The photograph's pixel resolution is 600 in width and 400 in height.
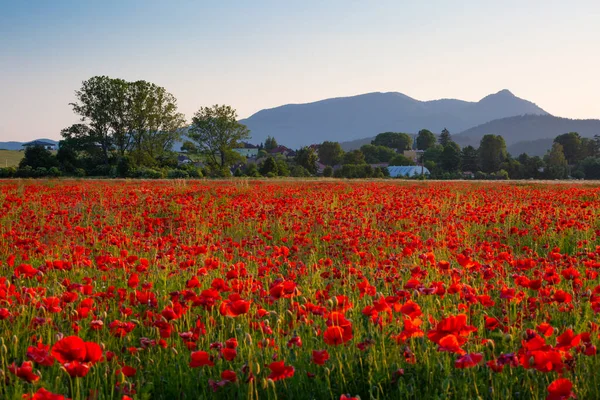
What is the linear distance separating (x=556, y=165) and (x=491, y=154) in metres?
11.6

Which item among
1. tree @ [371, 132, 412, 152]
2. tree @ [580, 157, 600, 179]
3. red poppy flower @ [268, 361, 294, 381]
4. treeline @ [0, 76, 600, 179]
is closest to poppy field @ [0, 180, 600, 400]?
red poppy flower @ [268, 361, 294, 381]

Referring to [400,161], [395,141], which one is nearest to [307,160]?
[400,161]

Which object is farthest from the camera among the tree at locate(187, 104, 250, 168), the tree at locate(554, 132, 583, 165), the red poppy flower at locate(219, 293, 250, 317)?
the tree at locate(554, 132, 583, 165)

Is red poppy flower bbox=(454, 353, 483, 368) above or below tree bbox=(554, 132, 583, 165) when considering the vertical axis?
below

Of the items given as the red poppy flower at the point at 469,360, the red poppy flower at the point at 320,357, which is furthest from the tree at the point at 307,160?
the red poppy flower at the point at 469,360

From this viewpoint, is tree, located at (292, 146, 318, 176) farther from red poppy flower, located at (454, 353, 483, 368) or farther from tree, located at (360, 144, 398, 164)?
red poppy flower, located at (454, 353, 483, 368)

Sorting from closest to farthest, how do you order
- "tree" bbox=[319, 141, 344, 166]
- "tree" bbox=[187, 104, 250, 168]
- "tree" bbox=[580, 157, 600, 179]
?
1. "tree" bbox=[187, 104, 250, 168]
2. "tree" bbox=[580, 157, 600, 179]
3. "tree" bbox=[319, 141, 344, 166]

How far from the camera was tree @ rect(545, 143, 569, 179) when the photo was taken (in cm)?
7865

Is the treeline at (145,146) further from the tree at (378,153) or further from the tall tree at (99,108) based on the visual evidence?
the tree at (378,153)

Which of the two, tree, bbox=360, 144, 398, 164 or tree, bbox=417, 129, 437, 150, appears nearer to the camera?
tree, bbox=360, 144, 398, 164

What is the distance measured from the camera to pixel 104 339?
3426 mm

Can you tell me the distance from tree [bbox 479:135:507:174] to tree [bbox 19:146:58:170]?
7023 cm

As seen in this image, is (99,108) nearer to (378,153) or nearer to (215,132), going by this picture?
(215,132)

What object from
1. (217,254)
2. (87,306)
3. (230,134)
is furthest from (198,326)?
(230,134)
